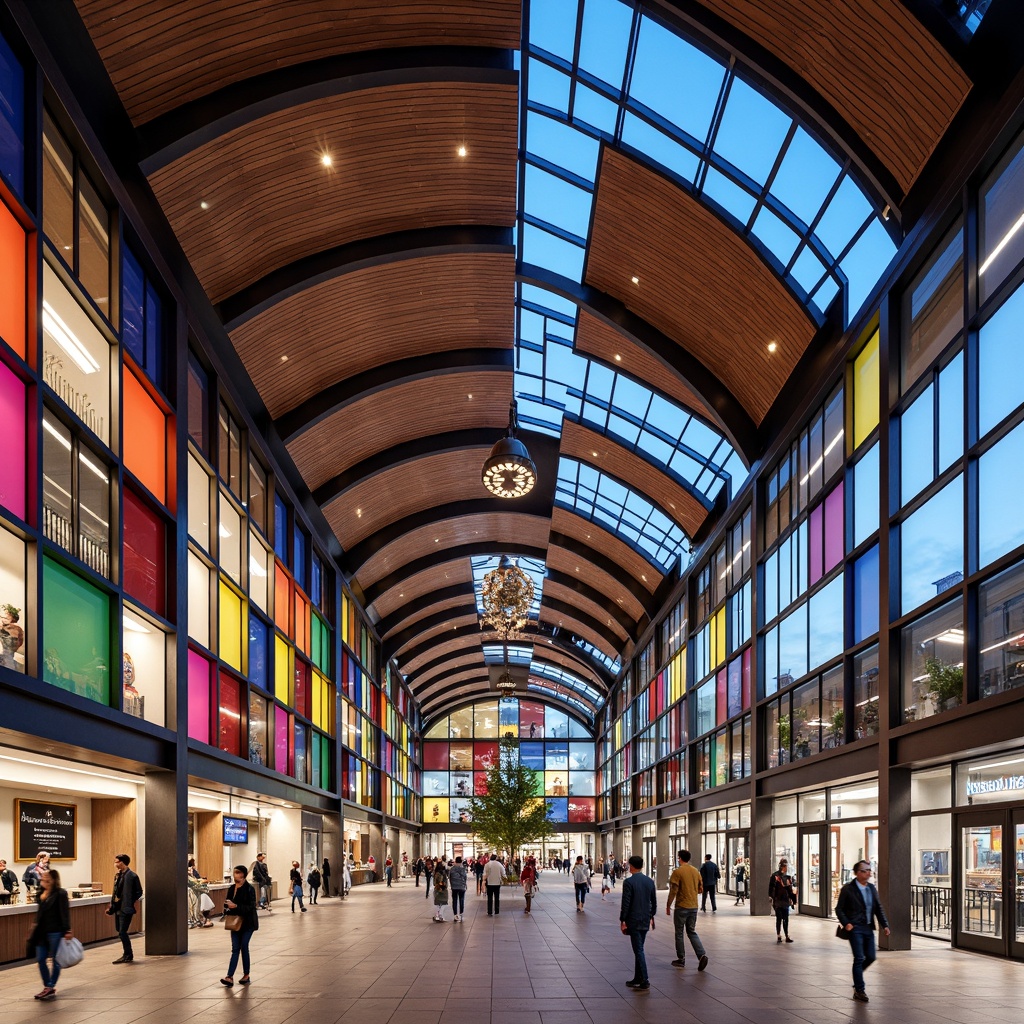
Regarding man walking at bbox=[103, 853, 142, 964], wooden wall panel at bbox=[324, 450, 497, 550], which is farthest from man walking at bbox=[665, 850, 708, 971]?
wooden wall panel at bbox=[324, 450, 497, 550]

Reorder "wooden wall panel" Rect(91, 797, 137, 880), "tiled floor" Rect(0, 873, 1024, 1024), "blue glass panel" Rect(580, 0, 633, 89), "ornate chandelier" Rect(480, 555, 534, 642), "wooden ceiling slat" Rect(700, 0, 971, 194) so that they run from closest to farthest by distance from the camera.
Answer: "tiled floor" Rect(0, 873, 1024, 1024), "wooden ceiling slat" Rect(700, 0, 971, 194), "blue glass panel" Rect(580, 0, 633, 89), "wooden wall panel" Rect(91, 797, 137, 880), "ornate chandelier" Rect(480, 555, 534, 642)

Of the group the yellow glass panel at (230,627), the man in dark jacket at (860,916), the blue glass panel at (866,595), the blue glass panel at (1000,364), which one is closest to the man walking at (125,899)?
the yellow glass panel at (230,627)

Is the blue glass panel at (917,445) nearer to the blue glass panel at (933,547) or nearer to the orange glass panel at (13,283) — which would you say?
the blue glass panel at (933,547)

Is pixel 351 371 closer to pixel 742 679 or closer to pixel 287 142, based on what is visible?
pixel 287 142

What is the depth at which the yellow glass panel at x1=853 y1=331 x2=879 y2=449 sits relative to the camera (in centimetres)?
1975

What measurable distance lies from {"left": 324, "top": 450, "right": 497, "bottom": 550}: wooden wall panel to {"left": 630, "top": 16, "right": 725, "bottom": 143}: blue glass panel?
17587 mm

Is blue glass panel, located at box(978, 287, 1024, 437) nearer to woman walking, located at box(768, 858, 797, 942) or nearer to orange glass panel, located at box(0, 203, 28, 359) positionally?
woman walking, located at box(768, 858, 797, 942)

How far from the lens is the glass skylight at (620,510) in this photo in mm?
39000

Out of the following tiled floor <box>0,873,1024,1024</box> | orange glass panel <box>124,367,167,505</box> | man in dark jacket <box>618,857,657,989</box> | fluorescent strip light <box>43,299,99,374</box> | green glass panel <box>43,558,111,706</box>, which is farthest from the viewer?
orange glass panel <box>124,367,167,505</box>

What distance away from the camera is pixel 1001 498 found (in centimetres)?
1444

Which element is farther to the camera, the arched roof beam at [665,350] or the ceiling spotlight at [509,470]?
the arched roof beam at [665,350]

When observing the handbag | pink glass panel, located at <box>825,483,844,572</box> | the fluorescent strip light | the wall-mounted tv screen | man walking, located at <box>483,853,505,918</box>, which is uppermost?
the fluorescent strip light

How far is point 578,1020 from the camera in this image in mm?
10523

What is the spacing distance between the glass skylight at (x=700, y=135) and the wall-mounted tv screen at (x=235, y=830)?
702 inches
